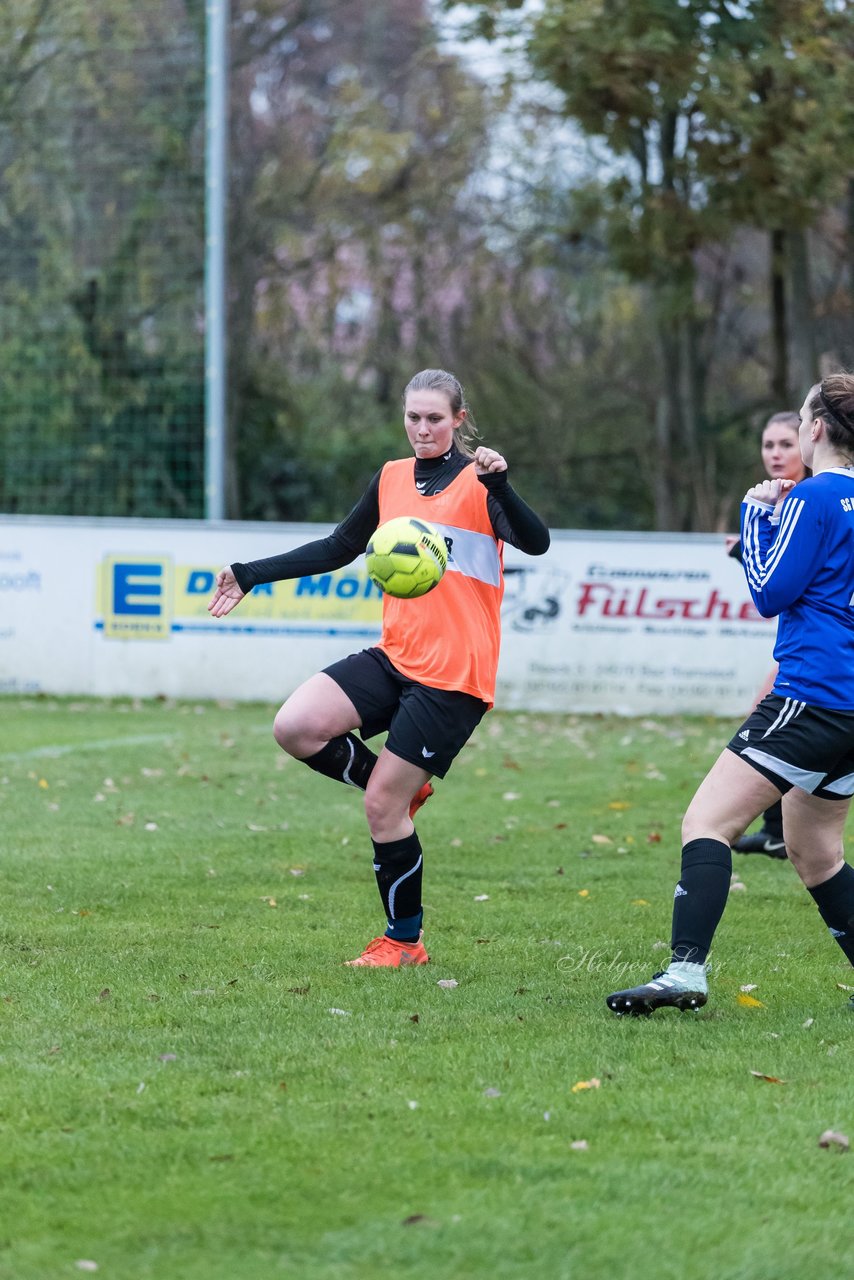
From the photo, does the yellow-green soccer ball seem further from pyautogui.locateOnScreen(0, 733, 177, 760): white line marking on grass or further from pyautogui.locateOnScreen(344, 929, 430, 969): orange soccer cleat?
pyautogui.locateOnScreen(0, 733, 177, 760): white line marking on grass

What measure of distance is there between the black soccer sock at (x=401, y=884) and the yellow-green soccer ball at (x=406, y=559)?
0.90 metres

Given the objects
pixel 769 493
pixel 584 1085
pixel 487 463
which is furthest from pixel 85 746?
pixel 584 1085

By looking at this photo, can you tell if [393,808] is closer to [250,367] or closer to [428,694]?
[428,694]

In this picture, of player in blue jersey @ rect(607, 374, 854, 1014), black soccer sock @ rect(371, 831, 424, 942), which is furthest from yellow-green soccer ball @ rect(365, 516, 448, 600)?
player in blue jersey @ rect(607, 374, 854, 1014)

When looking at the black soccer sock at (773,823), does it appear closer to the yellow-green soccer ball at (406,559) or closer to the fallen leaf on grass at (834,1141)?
the yellow-green soccer ball at (406,559)

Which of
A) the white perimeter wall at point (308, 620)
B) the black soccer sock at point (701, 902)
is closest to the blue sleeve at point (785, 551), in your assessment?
the black soccer sock at point (701, 902)

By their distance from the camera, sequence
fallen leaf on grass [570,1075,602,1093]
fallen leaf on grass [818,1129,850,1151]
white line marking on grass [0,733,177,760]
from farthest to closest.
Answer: white line marking on grass [0,733,177,760], fallen leaf on grass [570,1075,602,1093], fallen leaf on grass [818,1129,850,1151]

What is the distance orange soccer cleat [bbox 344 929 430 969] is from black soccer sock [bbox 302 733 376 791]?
546 millimetres

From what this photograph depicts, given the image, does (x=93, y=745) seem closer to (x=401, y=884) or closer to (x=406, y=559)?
(x=401, y=884)

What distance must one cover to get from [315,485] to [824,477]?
18.3m

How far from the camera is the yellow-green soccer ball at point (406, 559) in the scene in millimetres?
5094

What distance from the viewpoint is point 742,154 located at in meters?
16.9

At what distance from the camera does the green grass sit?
3.12 meters

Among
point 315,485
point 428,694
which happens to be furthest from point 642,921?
point 315,485
